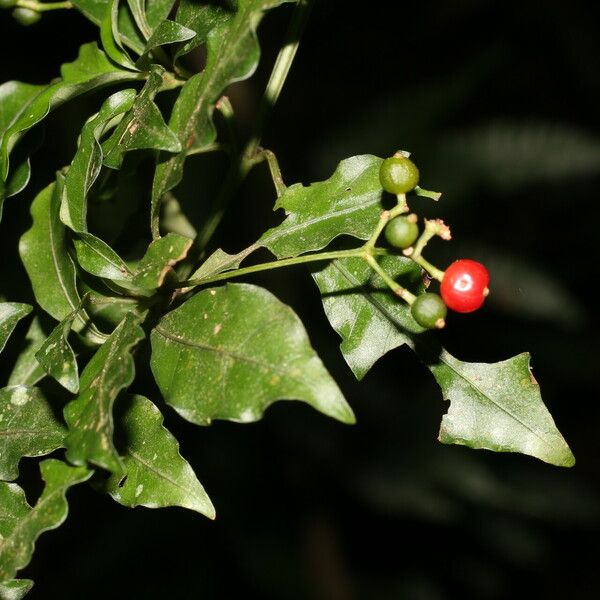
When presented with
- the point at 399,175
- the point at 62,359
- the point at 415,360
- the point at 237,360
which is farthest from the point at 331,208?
the point at 415,360

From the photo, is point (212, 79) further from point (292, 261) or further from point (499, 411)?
point (499, 411)

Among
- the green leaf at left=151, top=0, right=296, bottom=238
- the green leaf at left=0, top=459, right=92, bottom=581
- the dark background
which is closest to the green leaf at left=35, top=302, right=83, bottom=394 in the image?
the green leaf at left=0, top=459, right=92, bottom=581

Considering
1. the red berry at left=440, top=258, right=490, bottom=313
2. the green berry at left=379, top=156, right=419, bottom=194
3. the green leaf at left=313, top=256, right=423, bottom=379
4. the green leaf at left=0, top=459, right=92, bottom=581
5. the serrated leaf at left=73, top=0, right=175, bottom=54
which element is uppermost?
the serrated leaf at left=73, top=0, right=175, bottom=54

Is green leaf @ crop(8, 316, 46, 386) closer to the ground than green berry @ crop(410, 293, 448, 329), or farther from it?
closer to the ground

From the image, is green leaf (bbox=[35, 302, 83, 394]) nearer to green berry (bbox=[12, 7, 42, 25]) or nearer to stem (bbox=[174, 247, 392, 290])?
stem (bbox=[174, 247, 392, 290])

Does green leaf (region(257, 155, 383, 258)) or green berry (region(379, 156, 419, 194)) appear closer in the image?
green berry (region(379, 156, 419, 194))

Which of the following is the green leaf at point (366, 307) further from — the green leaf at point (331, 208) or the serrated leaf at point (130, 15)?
the serrated leaf at point (130, 15)

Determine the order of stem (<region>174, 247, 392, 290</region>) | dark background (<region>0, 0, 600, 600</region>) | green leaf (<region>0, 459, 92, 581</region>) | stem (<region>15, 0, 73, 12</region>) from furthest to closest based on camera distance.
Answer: dark background (<region>0, 0, 600, 600</region>) < stem (<region>15, 0, 73, 12</region>) < stem (<region>174, 247, 392, 290</region>) < green leaf (<region>0, 459, 92, 581</region>)
